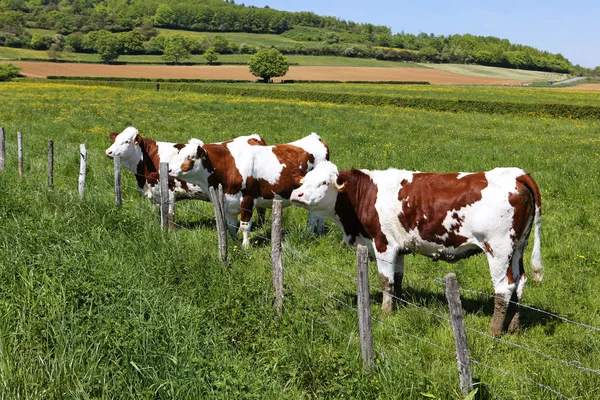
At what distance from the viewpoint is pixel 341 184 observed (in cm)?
644

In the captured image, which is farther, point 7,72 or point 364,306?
point 7,72

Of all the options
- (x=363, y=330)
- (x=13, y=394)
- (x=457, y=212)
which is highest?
(x=457, y=212)

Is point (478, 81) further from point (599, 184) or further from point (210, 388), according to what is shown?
point (210, 388)

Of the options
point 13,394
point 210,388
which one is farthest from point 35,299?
point 210,388

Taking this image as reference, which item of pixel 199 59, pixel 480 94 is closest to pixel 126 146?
pixel 480 94

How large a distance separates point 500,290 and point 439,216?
101cm

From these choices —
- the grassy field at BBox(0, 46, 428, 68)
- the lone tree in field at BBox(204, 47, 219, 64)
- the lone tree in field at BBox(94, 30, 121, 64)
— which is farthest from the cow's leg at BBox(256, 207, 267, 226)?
Result: the lone tree in field at BBox(204, 47, 219, 64)

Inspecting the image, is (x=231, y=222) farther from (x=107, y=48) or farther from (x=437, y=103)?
(x=107, y=48)

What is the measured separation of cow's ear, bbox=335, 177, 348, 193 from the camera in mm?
6352

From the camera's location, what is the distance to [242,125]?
24.4m

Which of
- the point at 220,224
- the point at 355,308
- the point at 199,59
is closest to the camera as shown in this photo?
the point at 355,308

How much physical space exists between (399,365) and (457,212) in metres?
2.03

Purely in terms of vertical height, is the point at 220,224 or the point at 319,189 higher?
the point at 319,189

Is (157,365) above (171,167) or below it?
below
